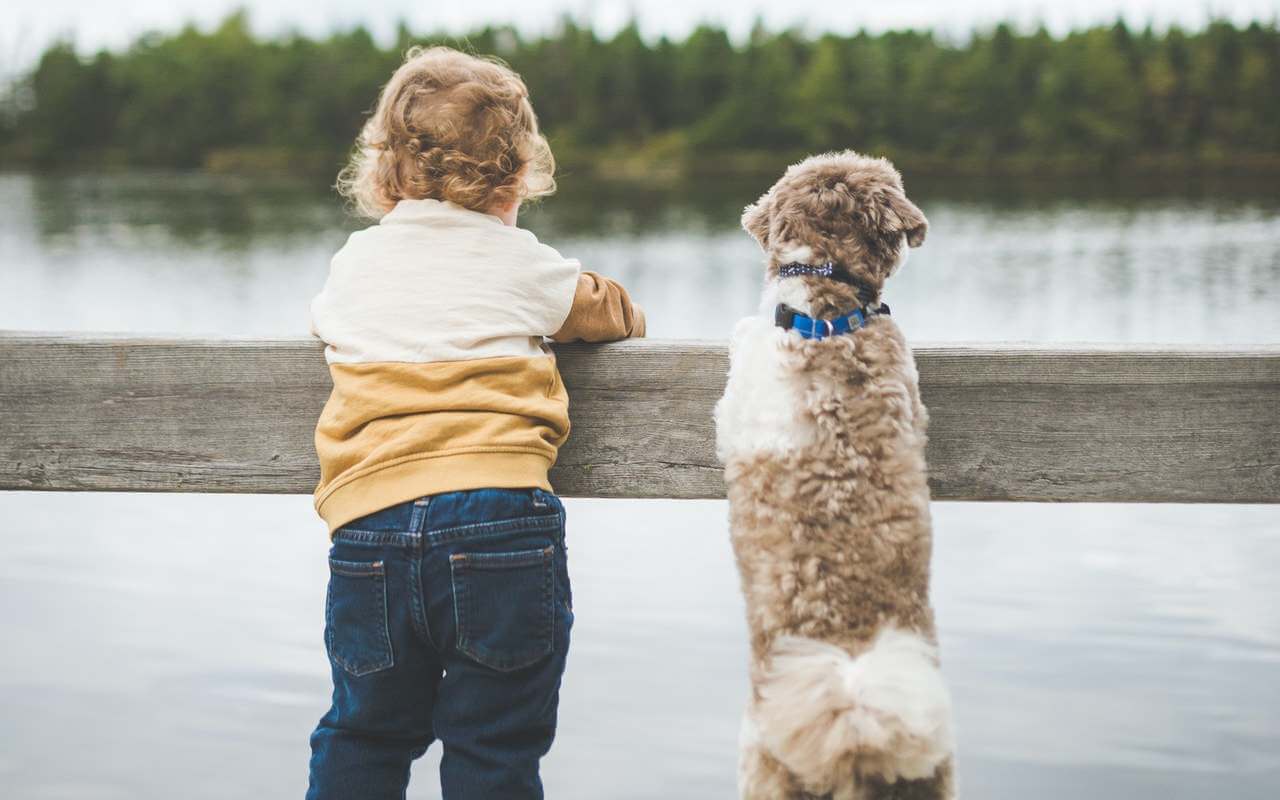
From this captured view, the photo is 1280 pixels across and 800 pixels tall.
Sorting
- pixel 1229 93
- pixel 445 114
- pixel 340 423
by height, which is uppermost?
pixel 1229 93

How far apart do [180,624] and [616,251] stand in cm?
2753

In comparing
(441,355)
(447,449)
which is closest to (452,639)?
(447,449)

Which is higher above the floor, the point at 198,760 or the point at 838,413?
the point at 838,413

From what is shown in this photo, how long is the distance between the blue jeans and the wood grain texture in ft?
1.10

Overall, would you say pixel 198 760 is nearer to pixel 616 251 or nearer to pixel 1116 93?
pixel 616 251

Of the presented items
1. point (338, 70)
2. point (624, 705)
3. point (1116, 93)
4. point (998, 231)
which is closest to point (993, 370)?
point (624, 705)

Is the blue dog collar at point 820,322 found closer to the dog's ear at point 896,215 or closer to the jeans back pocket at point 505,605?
the dog's ear at point 896,215

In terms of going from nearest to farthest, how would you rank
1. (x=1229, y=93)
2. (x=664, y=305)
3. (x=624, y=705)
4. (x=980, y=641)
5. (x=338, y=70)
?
(x=624, y=705) < (x=980, y=641) < (x=664, y=305) < (x=1229, y=93) < (x=338, y=70)

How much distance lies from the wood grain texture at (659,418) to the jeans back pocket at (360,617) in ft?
1.31

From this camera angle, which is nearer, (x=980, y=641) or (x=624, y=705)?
(x=624, y=705)

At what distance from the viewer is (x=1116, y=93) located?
240 feet

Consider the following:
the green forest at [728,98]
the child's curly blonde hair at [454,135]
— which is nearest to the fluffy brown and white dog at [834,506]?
the child's curly blonde hair at [454,135]

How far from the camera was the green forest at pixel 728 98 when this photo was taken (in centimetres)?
7294

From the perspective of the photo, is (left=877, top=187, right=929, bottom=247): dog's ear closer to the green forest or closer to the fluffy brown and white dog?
the fluffy brown and white dog
